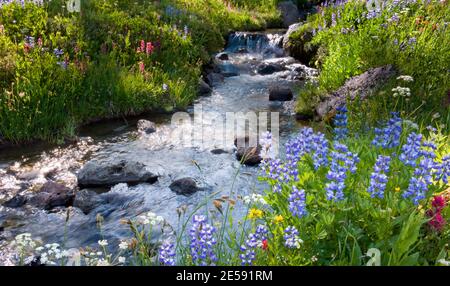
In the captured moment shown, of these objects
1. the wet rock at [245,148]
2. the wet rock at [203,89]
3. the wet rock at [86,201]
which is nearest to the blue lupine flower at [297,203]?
the wet rock at [86,201]

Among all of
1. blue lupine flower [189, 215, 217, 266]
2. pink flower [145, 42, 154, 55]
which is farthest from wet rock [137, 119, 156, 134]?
blue lupine flower [189, 215, 217, 266]

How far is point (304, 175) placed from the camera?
3.99 metres

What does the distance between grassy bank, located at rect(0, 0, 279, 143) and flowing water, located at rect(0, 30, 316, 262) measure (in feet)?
1.26

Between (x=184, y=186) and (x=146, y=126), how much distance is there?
2.82 meters

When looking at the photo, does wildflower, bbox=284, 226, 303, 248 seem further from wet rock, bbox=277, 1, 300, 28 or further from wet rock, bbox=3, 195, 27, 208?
wet rock, bbox=277, 1, 300, 28

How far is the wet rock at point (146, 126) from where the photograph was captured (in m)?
9.10

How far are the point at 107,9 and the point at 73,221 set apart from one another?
837 centimetres

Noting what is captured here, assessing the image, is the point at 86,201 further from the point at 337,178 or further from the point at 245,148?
the point at 337,178

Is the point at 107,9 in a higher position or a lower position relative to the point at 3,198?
higher

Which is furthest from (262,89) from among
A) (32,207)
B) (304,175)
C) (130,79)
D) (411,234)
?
(411,234)

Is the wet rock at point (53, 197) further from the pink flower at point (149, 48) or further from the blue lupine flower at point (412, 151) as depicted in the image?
the pink flower at point (149, 48)

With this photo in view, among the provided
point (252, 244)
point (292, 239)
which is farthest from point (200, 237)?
point (292, 239)

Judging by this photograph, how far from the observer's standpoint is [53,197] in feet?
20.5
